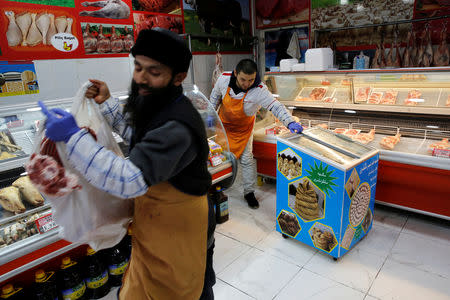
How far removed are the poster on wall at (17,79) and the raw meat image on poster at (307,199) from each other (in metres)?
3.54

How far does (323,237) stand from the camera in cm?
299

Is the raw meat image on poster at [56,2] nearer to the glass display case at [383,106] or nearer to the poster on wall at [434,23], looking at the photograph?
the glass display case at [383,106]

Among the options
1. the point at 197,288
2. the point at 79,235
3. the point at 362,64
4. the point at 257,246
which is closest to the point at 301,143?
the point at 257,246

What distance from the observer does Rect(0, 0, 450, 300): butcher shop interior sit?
179 cm

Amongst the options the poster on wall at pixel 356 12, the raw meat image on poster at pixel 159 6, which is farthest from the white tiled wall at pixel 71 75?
the poster on wall at pixel 356 12

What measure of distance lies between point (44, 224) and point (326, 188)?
87.0 inches

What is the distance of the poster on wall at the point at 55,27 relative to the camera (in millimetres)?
3838

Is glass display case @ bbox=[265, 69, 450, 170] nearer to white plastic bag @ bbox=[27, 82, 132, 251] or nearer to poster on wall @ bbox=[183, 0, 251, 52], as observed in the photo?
poster on wall @ bbox=[183, 0, 251, 52]

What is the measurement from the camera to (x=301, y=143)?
2994 mm

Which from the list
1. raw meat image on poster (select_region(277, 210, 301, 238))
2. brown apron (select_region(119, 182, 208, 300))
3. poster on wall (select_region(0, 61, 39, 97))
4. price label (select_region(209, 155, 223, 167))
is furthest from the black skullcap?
poster on wall (select_region(0, 61, 39, 97))

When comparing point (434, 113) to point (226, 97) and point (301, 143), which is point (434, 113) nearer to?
point (301, 143)

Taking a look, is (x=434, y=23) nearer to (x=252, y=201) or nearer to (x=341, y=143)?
(x=341, y=143)

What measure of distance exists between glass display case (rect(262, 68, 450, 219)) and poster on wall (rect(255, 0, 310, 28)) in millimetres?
2914

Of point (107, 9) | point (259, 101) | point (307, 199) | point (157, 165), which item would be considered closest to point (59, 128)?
point (157, 165)
